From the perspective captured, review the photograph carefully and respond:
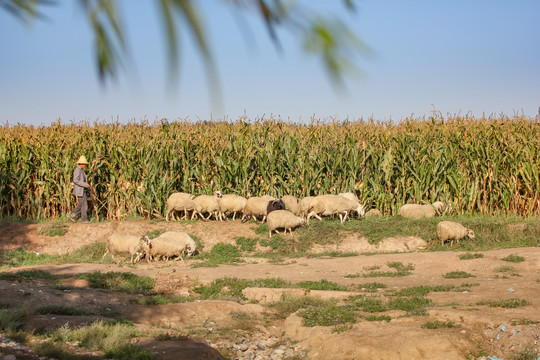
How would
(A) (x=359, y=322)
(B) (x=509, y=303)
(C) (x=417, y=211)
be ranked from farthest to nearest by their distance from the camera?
(C) (x=417, y=211)
(B) (x=509, y=303)
(A) (x=359, y=322)

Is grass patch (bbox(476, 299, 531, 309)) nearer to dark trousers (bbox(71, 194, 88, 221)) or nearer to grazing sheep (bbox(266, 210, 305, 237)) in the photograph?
grazing sheep (bbox(266, 210, 305, 237))

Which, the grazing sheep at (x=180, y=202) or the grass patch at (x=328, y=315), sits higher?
the grazing sheep at (x=180, y=202)

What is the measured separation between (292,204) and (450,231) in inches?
188

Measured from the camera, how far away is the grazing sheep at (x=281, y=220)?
1598 centimetres

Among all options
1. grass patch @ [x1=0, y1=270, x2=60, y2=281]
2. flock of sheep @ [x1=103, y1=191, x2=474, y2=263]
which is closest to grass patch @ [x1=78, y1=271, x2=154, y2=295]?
grass patch @ [x1=0, y1=270, x2=60, y2=281]

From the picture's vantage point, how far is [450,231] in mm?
15117

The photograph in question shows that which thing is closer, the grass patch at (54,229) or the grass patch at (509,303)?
the grass patch at (509,303)

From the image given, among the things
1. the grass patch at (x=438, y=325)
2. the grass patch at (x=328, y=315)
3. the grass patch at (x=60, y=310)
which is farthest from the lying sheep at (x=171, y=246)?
the grass patch at (x=438, y=325)

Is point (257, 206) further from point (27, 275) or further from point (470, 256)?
point (27, 275)

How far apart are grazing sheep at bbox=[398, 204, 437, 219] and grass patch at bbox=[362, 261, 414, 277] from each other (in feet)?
14.4

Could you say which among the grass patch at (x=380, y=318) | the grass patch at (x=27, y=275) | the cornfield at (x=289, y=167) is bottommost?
the grass patch at (x=27, y=275)

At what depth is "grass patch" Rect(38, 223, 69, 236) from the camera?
17516 millimetres

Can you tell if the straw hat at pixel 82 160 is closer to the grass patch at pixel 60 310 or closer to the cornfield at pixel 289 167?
the cornfield at pixel 289 167

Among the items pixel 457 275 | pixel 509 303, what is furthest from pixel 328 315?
pixel 457 275
